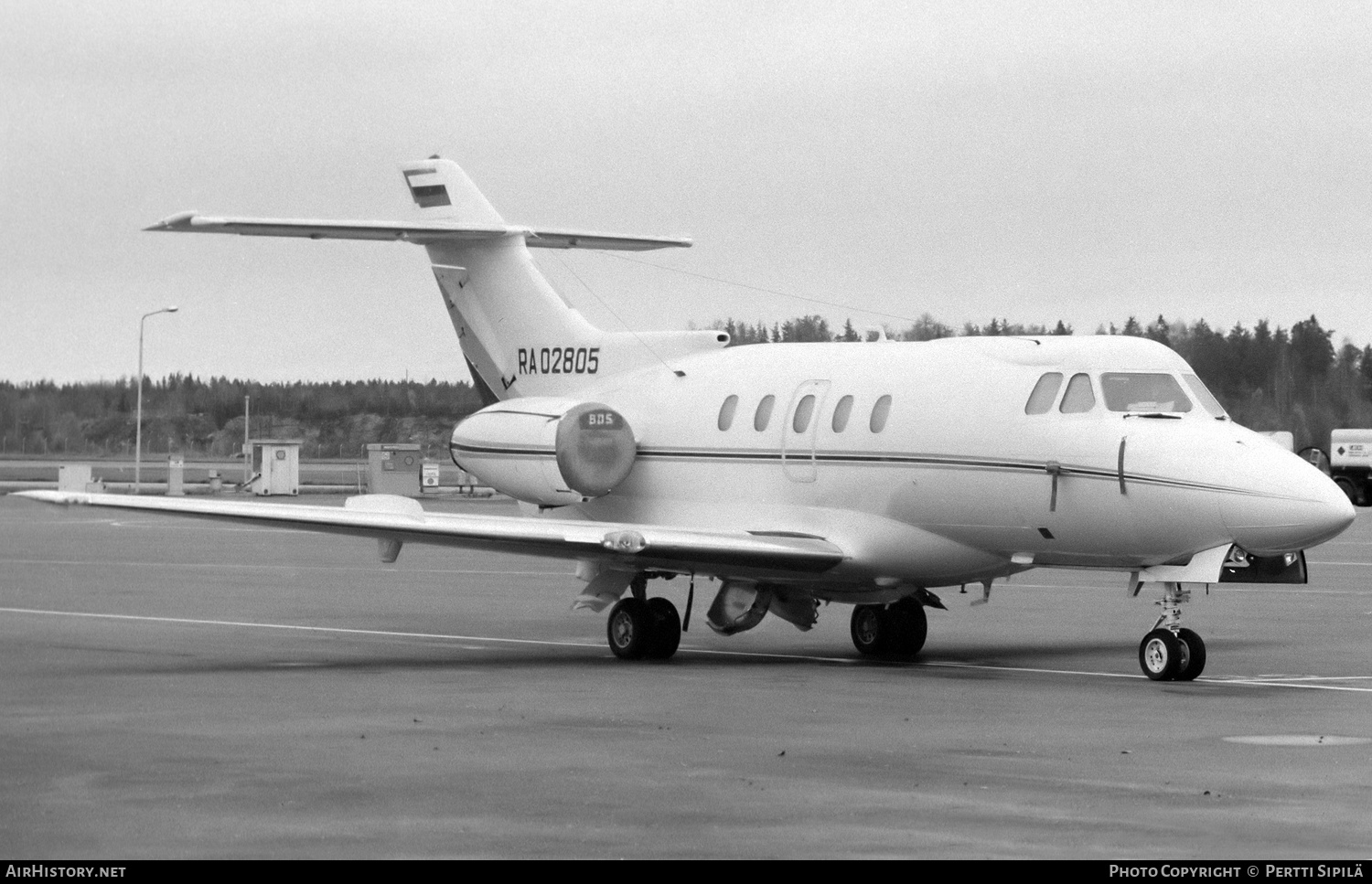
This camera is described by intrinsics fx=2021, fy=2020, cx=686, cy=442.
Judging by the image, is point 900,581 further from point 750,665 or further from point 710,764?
point 710,764

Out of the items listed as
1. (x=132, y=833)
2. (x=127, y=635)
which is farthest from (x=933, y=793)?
(x=127, y=635)

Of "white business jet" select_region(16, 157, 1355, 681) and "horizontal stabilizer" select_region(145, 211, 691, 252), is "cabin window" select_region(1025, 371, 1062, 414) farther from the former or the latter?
"horizontal stabilizer" select_region(145, 211, 691, 252)

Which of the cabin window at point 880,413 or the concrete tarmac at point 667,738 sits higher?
the cabin window at point 880,413

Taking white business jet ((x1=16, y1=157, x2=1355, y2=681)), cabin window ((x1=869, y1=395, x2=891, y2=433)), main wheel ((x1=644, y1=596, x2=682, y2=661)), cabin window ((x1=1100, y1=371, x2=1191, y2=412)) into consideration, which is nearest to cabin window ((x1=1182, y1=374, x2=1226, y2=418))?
white business jet ((x1=16, y1=157, x2=1355, y2=681))

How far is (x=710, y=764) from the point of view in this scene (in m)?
11.9

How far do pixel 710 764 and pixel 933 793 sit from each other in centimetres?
165

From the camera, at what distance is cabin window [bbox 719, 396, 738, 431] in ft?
68.8

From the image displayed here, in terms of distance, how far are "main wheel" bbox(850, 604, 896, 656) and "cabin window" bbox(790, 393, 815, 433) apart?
1.95m

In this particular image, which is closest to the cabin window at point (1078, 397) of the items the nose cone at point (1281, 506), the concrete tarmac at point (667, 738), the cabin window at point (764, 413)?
the nose cone at point (1281, 506)

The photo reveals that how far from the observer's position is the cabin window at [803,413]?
2008 centimetres

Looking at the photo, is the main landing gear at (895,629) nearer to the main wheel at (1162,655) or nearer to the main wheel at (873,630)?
the main wheel at (873,630)

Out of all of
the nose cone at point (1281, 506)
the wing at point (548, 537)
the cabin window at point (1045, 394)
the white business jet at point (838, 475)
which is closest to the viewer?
the nose cone at point (1281, 506)

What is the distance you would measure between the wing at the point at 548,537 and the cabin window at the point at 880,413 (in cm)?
121

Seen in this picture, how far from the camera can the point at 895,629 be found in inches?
799
